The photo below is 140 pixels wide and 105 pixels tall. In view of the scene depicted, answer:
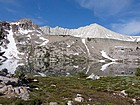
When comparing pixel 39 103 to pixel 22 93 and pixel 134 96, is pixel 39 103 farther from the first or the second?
pixel 134 96

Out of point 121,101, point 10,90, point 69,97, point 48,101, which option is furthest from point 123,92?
point 10,90

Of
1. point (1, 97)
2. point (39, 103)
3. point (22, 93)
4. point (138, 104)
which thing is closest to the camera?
point (39, 103)

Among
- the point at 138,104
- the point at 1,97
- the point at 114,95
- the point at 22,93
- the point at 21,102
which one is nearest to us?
the point at 21,102

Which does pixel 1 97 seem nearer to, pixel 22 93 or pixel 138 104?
pixel 22 93

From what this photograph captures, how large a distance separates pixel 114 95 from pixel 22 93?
1376 cm

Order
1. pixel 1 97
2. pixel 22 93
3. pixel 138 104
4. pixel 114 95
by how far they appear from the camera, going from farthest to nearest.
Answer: pixel 114 95 → pixel 138 104 → pixel 22 93 → pixel 1 97

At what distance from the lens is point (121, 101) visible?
31.4m

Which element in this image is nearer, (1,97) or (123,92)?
(1,97)

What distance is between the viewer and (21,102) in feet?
76.1

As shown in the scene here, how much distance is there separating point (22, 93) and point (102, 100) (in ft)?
32.1

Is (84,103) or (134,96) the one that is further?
(134,96)

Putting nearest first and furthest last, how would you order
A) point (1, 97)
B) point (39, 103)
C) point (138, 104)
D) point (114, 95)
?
point (39, 103), point (1, 97), point (138, 104), point (114, 95)

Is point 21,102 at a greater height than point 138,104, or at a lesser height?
greater

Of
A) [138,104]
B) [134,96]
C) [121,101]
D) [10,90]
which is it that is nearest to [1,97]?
[10,90]
